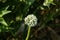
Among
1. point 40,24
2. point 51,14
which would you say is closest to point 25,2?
point 51,14

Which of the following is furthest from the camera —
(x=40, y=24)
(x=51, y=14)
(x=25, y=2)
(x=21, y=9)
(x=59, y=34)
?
(x=59, y=34)

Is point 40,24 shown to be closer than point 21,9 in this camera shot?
No

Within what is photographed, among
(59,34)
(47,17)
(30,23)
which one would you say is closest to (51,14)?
(47,17)

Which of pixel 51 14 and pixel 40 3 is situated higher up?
pixel 40 3

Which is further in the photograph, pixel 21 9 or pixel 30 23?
pixel 21 9

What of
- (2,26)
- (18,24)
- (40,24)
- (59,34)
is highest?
(2,26)

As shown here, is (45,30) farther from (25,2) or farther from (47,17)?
(25,2)

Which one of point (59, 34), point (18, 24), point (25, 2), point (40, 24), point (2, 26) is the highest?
point (25, 2)

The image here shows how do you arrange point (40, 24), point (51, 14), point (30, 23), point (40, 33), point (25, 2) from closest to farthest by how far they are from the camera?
1. point (30, 23)
2. point (25, 2)
3. point (51, 14)
4. point (40, 24)
5. point (40, 33)

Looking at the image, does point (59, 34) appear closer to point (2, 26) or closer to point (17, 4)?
point (17, 4)
